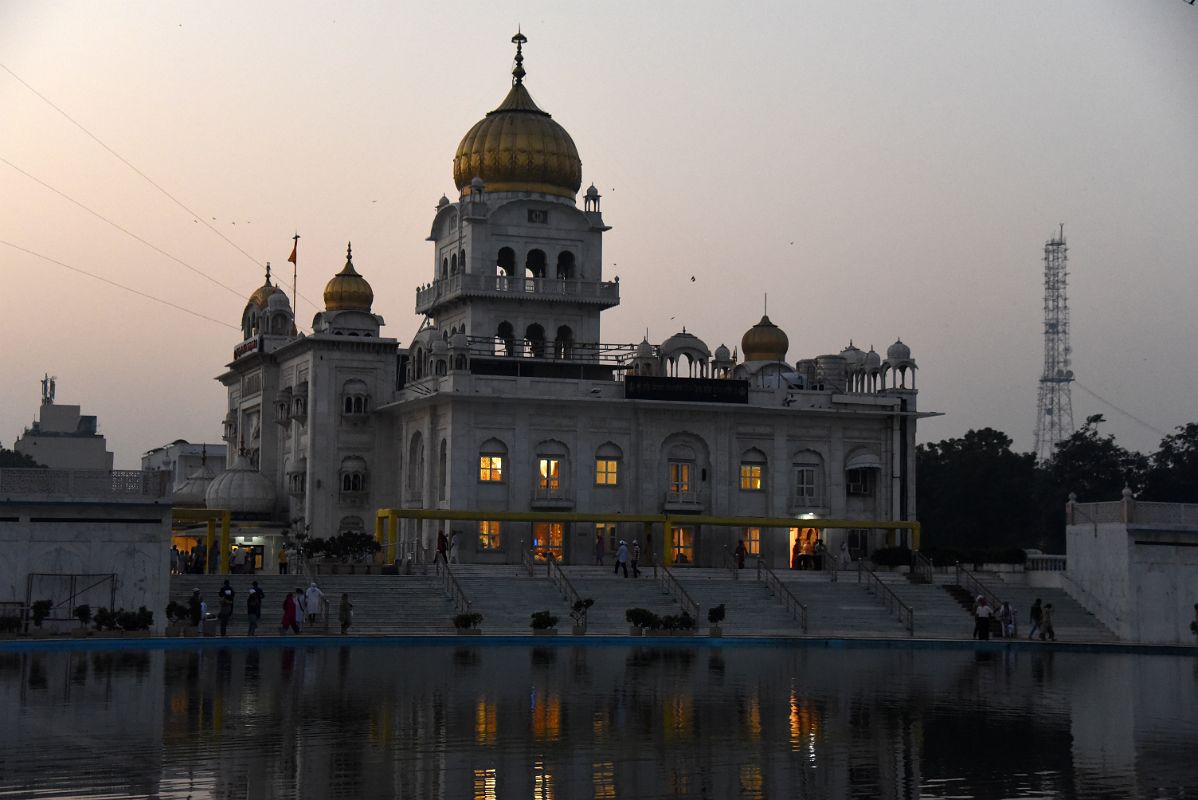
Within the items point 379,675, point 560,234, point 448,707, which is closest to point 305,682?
point 379,675

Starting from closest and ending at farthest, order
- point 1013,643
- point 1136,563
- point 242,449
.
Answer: point 1013,643, point 1136,563, point 242,449

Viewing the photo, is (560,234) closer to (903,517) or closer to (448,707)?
(903,517)

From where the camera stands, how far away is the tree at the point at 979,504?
89.3 meters

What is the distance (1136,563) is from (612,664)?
22.6 metres

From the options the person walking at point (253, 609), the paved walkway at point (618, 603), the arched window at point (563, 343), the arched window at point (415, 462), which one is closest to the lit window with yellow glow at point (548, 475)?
the arched window at point (415, 462)

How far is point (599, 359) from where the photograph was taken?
7119 cm

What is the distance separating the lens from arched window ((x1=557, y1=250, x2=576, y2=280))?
73.7 meters

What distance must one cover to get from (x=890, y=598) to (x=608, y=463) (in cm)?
1529

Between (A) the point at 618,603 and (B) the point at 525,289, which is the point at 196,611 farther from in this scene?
(B) the point at 525,289

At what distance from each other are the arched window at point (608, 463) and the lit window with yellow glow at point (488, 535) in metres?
4.88

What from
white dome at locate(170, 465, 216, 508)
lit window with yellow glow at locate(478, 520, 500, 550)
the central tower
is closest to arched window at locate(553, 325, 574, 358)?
the central tower

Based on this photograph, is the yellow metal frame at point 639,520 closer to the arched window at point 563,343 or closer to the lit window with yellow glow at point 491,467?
the lit window with yellow glow at point 491,467

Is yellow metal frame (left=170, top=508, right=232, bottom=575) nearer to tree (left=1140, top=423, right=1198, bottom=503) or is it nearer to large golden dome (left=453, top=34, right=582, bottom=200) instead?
large golden dome (left=453, top=34, right=582, bottom=200)

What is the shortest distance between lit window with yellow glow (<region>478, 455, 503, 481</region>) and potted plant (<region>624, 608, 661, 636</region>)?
18.2 metres
